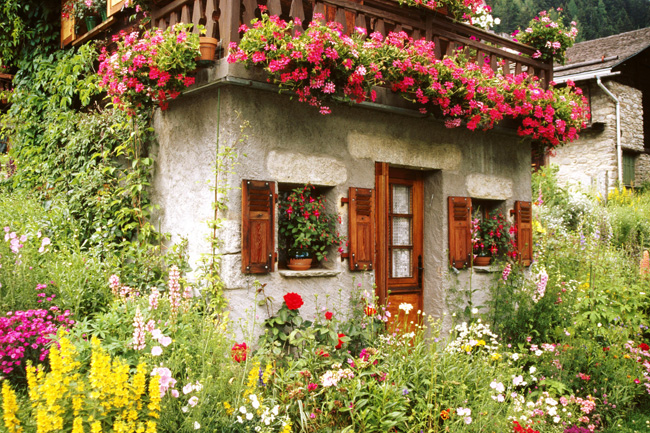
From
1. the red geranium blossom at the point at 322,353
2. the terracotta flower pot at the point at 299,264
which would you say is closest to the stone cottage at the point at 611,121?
the terracotta flower pot at the point at 299,264

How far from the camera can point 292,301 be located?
459 cm

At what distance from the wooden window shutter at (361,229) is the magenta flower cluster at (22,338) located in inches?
106

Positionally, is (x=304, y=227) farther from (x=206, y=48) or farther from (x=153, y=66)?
(x=153, y=66)

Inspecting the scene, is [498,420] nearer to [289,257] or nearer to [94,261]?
[289,257]

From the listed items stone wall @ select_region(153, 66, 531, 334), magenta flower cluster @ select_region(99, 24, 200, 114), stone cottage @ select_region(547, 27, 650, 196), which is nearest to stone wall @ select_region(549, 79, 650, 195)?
stone cottage @ select_region(547, 27, 650, 196)

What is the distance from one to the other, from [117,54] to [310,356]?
3231 mm

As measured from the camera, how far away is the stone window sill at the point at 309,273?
493 centimetres

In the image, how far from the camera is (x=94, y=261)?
5.05m

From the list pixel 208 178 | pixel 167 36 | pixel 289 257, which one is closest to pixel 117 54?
pixel 167 36

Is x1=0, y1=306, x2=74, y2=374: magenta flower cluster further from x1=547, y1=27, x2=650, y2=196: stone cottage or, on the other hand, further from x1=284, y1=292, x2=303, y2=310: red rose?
x1=547, y1=27, x2=650, y2=196: stone cottage

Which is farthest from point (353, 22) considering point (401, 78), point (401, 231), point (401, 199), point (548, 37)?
point (548, 37)

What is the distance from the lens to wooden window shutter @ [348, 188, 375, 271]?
5.45m

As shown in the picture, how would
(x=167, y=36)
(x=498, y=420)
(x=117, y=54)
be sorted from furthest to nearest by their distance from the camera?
(x=117, y=54), (x=167, y=36), (x=498, y=420)

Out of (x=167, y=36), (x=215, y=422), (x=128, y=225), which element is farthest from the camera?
(x=128, y=225)
